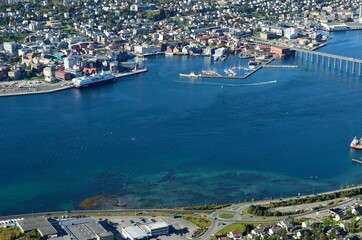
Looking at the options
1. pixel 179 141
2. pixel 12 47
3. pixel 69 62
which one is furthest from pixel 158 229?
pixel 12 47

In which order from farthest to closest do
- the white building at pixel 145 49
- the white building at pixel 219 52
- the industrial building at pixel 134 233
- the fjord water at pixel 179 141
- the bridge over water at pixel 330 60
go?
the white building at pixel 145 49
the white building at pixel 219 52
the bridge over water at pixel 330 60
the fjord water at pixel 179 141
the industrial building at pixel 134 233

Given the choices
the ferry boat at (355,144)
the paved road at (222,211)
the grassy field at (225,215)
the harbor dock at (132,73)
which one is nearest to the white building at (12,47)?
the harbor dock at (132,73)

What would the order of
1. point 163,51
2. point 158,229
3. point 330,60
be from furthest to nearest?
point 163,51
point 330,60
point 158,229

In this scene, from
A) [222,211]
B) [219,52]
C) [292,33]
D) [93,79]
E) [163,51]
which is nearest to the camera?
[222,211]

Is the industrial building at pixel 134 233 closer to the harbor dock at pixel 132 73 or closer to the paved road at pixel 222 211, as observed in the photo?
the paved road at pixel 222 211

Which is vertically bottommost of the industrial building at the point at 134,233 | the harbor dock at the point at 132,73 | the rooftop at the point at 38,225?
the harbor dock at the point at 132,73

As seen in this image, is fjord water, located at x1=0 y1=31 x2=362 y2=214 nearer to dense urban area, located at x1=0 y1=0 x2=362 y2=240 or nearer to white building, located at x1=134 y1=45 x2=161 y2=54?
dense urban area, located at x1=0 y1=0 x2=362 y2=240

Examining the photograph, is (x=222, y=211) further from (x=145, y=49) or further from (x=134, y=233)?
(x=145, y=49)
